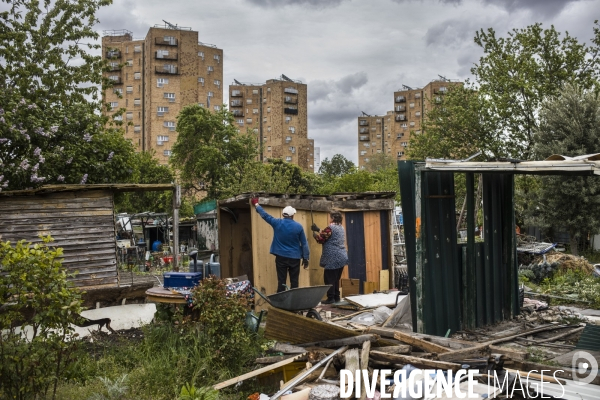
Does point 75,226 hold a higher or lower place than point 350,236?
higher

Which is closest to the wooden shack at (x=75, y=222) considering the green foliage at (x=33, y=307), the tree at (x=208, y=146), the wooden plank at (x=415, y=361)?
the green foliage at (x=33, y=307)

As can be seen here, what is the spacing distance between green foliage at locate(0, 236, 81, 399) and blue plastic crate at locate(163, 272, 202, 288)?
8.02 ft

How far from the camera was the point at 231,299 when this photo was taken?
715 centimetres

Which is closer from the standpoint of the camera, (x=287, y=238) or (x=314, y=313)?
(x=314, y=313)

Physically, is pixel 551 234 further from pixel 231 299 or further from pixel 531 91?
pixel 231 299

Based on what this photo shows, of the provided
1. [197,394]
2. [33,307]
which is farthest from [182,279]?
[33,307]

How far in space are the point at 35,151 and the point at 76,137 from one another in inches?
66.1

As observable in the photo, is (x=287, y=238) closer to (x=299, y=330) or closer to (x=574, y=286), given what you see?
(x=299, y=330)

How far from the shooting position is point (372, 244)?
43.2ft

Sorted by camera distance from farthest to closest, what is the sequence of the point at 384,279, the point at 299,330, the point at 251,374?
the point at 384,279 → the point at 299,330 → the point at 251,374

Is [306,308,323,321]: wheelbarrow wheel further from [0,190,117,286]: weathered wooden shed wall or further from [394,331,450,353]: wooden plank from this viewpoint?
[0,190,117,286]: weathered wooden shed wall

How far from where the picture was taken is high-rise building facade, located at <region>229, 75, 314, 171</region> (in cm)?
10506

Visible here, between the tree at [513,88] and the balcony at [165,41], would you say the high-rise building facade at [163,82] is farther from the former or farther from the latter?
the tree at [513,88]

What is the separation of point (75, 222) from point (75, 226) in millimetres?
77
